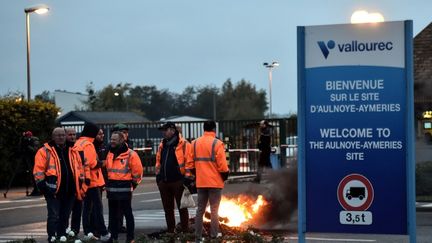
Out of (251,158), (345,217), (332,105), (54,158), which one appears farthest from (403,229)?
(251,158)

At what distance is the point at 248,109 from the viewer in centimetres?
8912

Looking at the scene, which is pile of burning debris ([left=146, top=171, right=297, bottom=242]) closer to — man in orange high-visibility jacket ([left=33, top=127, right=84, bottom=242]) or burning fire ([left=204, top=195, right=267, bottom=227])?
burning fire ([left=204, top=195, right=267, bottom=227])

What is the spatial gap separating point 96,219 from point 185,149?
1779mm

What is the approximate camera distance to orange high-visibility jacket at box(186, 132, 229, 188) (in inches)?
427

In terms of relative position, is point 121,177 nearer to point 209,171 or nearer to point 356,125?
point 209,171

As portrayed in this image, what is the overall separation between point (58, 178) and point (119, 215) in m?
1.29

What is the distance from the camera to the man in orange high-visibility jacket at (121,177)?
11.2m

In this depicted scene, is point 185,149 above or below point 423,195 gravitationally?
above

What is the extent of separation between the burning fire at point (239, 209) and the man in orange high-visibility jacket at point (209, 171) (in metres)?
1.42

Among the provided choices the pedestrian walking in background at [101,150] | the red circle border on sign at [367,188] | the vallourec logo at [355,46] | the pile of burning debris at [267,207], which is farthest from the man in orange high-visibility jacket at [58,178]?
the vallourec logo at [355,46]

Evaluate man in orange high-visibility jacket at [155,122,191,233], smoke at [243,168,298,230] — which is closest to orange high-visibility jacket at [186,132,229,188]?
man in orange high-visibility jacket at [155,122,191,233]

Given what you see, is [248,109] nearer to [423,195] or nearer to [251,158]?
[251,158]

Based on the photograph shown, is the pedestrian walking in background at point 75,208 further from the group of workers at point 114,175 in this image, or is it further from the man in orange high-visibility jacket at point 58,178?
the man in orange high-visibility jacket at point 58,178

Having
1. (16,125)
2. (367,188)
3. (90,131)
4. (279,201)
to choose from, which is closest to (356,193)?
(367,188)
